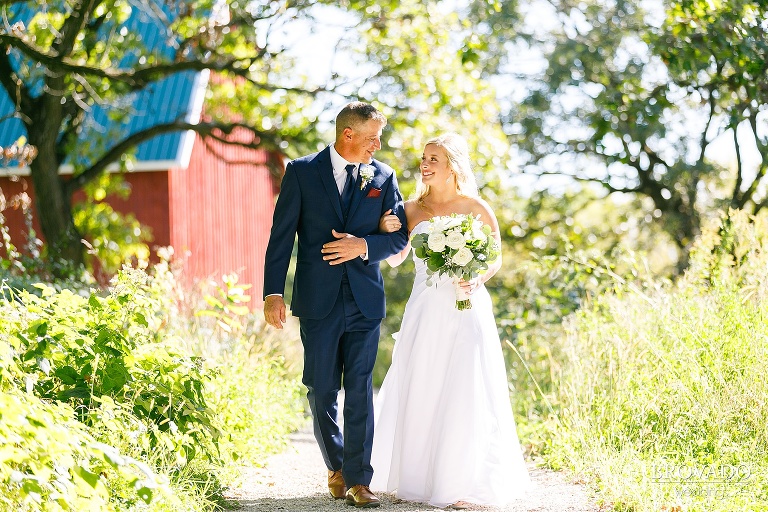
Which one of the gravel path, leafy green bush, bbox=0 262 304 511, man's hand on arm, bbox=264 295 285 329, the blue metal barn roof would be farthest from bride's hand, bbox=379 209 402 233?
the blue metal barn roof

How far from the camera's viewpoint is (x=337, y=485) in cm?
595

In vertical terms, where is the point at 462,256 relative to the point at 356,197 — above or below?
below

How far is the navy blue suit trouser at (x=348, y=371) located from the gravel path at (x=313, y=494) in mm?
322

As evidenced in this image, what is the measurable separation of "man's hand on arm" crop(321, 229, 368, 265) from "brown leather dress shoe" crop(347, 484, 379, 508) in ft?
4.27

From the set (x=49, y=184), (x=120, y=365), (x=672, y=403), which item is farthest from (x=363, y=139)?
(x=49, y=184)

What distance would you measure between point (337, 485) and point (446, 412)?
2.59ft

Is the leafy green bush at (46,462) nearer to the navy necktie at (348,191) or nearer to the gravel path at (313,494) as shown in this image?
the gravel path at (313,494)

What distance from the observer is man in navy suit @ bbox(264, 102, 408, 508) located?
5.70 meters

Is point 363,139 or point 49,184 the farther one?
point 49,184

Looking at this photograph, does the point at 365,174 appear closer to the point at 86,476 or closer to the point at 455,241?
the point at 455,241

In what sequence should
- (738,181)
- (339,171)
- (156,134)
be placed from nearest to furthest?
1. (339,171)
2. (156,134)
3. (738,181)

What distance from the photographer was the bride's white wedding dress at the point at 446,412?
19.2 feet

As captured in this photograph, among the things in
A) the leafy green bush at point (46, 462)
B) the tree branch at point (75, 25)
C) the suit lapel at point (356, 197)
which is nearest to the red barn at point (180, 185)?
the tree branch at point (75, 25)

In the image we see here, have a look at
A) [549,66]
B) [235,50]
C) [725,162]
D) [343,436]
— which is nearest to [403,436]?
[343,436]
